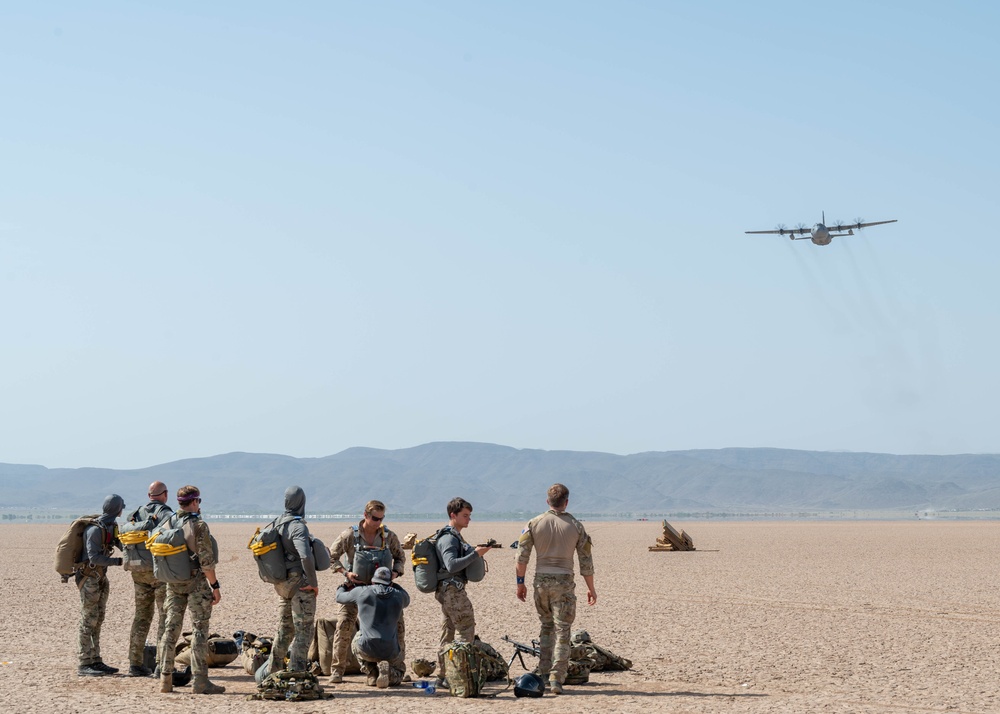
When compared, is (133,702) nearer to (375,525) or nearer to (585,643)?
(375,525)

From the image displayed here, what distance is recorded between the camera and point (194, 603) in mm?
11641

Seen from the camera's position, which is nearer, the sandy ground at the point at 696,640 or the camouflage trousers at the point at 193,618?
the sandy ground at the point at 696,640

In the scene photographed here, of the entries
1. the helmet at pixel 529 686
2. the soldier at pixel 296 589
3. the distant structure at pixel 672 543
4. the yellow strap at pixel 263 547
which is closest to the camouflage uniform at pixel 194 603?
the yellow strap at pixel 263 547

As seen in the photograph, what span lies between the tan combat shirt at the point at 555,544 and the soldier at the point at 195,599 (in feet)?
10.6

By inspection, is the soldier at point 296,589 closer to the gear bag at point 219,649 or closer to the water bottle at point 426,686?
the water bottle at point 426,686

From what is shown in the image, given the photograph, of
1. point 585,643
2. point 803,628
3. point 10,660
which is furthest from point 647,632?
point 10,660

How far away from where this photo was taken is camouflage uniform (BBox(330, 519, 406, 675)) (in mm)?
11984

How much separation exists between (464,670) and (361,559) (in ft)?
5.26

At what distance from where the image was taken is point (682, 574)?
1128 inches

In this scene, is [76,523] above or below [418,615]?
above

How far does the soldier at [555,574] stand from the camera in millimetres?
11414

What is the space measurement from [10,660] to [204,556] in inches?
165

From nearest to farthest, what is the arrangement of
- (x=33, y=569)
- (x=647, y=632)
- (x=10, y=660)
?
(x=10, y=660), (x=647, y=632), (x=33, y=569)

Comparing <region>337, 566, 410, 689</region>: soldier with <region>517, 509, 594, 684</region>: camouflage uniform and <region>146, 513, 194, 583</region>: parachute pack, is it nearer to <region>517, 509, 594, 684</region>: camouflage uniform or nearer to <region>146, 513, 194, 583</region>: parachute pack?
<region>517, 509, 594, 684</region>: camouflage uniform
